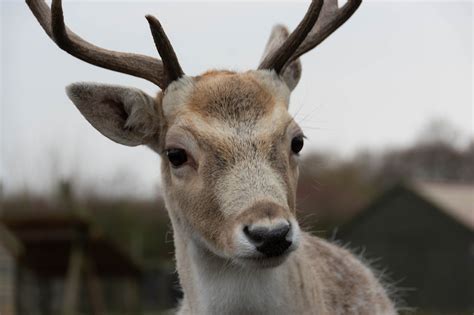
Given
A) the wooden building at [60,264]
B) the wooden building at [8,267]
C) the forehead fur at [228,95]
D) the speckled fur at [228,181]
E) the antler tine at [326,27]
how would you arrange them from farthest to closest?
the wooden building at [60,264]
the wooden building at [8,267]
the antler tine at [326,27]
the forehead fur at [228,95]
the speckled fur at [228,181]

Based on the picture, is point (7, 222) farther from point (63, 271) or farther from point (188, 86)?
point (188, 86)

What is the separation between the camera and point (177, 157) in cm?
623

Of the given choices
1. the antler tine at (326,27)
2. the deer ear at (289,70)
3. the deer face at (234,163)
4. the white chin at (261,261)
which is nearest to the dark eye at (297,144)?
the deer face at (234,163)

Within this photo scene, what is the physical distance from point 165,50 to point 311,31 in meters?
1.31

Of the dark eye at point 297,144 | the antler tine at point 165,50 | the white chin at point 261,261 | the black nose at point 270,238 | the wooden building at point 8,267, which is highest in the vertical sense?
the antler tine at point 165,50

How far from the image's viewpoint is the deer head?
557cm

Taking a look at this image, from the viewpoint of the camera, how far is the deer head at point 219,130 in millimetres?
5566

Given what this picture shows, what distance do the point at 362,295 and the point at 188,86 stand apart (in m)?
2.48

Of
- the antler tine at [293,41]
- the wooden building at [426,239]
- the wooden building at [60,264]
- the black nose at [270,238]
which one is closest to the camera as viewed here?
the black nose at [270,238]

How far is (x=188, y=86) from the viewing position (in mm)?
Answer: 6484

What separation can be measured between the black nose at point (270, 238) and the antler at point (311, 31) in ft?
5.72

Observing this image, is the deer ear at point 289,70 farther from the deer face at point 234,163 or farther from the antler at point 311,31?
the deer face at point 234,163

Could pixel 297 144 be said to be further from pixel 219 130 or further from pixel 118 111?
pixel 118 111

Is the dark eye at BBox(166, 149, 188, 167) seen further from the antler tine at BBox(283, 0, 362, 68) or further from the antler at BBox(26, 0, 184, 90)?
the antler tine at BBox(283, 0, 362, 68)
